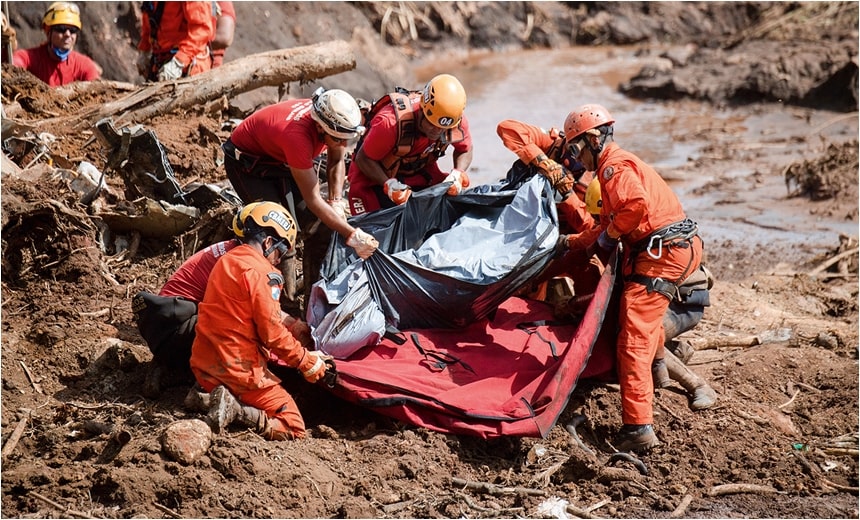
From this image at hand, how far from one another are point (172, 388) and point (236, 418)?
2.55 ft

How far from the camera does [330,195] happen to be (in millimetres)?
6715

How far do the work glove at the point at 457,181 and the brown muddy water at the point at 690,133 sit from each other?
4649mm

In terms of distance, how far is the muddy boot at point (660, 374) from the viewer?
5.97 meters

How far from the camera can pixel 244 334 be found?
16.8 feet

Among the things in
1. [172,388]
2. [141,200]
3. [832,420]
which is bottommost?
[832,420]

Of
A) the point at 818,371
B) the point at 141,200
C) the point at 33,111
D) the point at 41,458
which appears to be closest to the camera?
the point at 41,458

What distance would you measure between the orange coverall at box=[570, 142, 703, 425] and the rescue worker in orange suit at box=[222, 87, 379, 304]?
1478mm

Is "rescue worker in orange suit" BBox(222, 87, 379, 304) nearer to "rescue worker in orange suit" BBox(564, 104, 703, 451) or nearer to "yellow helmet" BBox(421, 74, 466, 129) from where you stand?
"yellow helmet" BBox(421, 74, 466, 129)

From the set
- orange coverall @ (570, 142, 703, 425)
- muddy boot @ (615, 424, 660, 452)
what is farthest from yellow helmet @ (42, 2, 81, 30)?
muddy boot @ (615, 424, 660, 452)

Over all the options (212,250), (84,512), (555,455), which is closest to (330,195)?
(212,250)

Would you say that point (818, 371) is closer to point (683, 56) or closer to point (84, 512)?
point (84, 512)

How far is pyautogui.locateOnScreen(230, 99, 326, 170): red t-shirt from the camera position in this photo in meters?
5.97

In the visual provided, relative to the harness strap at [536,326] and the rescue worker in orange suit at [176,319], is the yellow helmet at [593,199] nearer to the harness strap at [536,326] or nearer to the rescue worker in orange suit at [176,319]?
the harness strap at [536,326]

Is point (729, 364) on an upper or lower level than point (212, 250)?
lower
